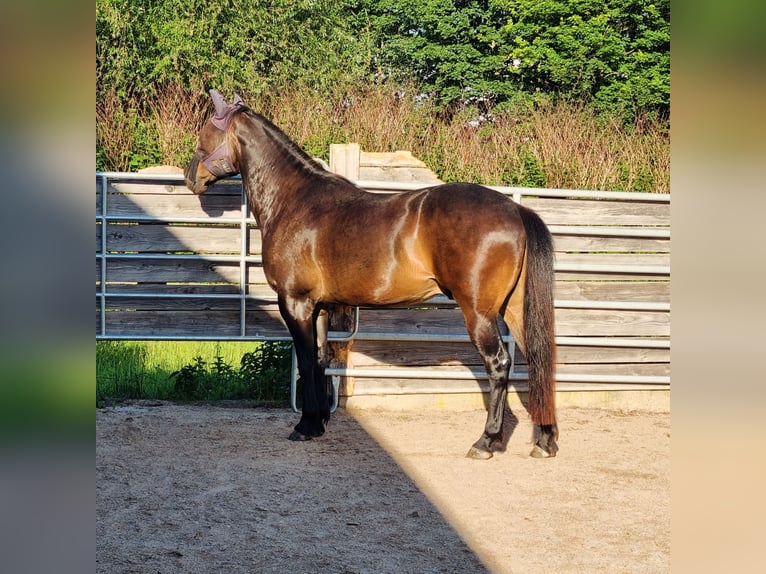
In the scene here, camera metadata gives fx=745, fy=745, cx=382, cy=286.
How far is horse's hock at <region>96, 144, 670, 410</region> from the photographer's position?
6383 mm

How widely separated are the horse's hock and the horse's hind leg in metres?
1.34

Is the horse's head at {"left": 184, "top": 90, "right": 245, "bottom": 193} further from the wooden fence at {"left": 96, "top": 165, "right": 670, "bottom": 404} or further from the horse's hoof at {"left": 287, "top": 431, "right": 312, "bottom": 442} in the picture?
the horse's hoof at {"left": 287, "top": 431, "right": 312, "bottom": 442}

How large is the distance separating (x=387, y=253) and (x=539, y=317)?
1.10 metres

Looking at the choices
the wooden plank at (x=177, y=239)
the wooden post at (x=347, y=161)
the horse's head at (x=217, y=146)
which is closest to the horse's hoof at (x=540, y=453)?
the wooden post at (x=347, y=161)

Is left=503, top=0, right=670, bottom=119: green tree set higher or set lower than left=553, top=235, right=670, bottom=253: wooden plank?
higher

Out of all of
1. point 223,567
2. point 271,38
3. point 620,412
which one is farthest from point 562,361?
point 271,38

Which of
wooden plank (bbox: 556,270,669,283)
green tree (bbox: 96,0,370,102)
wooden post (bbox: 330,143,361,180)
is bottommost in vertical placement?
wooden plank (bbox: 556,270,669,283)

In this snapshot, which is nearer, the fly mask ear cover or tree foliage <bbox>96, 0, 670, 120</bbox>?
the fly mask ear cover

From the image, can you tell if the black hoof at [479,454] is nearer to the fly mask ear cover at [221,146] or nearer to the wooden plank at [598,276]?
the wooden plank at [598,276]

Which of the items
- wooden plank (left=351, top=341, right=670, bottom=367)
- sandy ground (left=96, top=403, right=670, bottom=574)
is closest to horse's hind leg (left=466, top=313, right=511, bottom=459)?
sandy ground (left=96, top=403, right=670, bottom=574)

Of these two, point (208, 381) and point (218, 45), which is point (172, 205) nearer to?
point (208, 381)

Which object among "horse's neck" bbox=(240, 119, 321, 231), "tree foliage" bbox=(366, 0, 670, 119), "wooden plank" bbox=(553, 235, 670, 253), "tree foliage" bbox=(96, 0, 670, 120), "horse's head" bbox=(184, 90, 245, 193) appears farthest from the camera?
"tree foliage" bbox=(366, 0, 670, 119)

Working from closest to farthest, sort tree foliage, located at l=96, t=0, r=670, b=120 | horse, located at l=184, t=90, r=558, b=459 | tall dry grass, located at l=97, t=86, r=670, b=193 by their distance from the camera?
horse, located at l=184, t=90, r=558, b=459, tall dry grass, located at l=97, t=86, r=670, b=193, tree foliage, located at l=96, t=0, r=670, b=120
